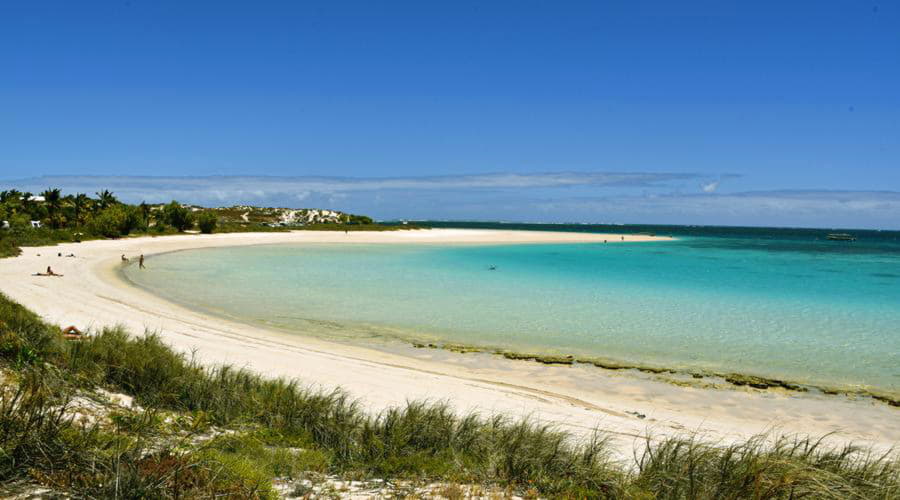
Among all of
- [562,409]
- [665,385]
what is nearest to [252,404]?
[562,409]

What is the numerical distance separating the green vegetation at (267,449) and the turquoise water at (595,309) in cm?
844

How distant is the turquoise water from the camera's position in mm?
14758

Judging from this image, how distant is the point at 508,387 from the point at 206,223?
64791 mm

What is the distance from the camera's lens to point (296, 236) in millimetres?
71375

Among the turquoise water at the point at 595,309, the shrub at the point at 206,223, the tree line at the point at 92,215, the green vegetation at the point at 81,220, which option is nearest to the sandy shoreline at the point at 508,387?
the turquoise water at the point at 595,309

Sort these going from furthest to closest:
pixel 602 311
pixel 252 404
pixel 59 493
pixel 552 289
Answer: pixel 552 289 → pixel 602 311 → pixel 252 404 → pixel 59 493

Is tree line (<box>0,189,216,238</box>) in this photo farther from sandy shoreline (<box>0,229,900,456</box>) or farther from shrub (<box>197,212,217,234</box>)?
sandy shoreline (<box>0,229,900,456</box>)

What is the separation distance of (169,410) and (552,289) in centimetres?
2329

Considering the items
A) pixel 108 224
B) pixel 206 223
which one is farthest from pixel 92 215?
pixel 206 223

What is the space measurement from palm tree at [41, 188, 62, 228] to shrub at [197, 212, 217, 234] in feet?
50.4

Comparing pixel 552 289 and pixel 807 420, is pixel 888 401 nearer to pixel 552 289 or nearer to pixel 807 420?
pixel 807 420

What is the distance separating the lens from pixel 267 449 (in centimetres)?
563

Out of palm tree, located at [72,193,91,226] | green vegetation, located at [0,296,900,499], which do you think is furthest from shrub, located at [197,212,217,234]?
green vegetation, located at [0,296,900,499]

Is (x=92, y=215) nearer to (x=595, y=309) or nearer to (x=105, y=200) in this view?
(x=105, y=200)
